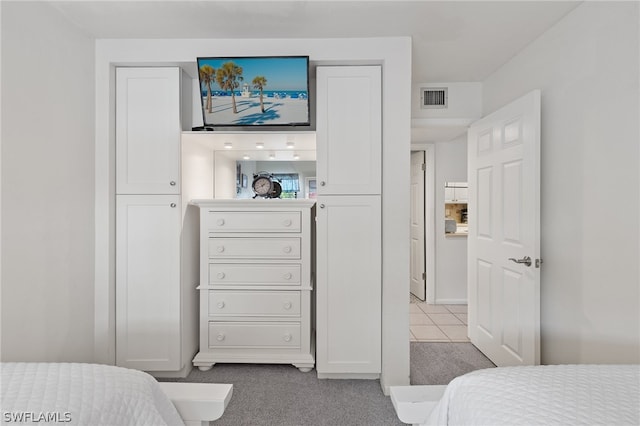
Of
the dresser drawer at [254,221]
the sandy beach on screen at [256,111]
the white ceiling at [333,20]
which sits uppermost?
the white ceiling at [333,20]

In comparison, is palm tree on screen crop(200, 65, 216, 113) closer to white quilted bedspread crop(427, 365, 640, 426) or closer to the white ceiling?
the white ceiling

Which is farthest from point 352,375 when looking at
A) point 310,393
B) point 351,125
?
point 351,125

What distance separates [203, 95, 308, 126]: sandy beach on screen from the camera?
221cm

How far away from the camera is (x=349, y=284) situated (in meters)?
2.20

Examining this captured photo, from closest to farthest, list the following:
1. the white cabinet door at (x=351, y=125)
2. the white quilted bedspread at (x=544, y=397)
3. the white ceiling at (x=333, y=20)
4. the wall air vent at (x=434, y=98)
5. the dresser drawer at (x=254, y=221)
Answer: the white quilted bedspread at (x=544, y=397) → the white ceiling at (x=333, y=20) → the white cabinet door at (x=351, y=125) → the dresser drawer at (x=254, y=221) → the wall air vent at (x=434, y=98)

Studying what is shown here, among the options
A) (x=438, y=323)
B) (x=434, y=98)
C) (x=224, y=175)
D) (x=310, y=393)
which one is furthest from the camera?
(x=438, y=323)

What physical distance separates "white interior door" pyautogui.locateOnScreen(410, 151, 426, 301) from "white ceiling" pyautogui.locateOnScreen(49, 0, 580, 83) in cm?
210

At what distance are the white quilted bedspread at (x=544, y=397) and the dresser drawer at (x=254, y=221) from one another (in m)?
1.53

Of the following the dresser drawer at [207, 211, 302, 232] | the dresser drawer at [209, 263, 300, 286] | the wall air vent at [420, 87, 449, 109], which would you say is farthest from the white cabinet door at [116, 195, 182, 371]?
the wall air vent at [420, 87, 449, 109]

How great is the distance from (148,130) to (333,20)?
4.74ft

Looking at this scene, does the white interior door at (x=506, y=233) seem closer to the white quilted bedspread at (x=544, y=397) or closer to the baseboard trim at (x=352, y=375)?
the baseboard trim at (x=352, y=375)

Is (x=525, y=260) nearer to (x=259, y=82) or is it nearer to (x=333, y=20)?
(x=333, y=20)

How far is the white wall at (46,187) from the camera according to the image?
62.2 inches

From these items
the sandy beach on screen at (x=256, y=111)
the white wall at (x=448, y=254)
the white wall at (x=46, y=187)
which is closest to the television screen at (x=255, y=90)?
the sandy beach on screen at (x=256, y=111)
